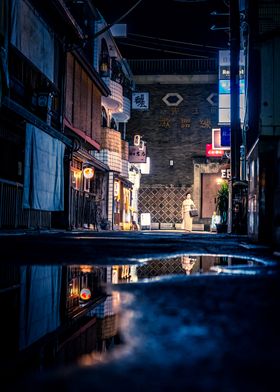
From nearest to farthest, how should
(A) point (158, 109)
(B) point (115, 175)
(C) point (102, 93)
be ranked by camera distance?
(C) point (102, 93)
(B) point (115, 175)
(A) point (158, 109)

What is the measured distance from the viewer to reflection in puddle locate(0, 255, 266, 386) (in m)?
1.10

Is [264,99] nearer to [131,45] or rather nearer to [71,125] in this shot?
[71,125]

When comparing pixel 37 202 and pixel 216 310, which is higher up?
pixel 37 202

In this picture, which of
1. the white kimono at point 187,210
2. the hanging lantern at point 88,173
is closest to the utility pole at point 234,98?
the hanging lantern at point 88,173

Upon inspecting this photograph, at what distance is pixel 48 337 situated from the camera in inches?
51.9

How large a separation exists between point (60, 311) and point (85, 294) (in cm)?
48

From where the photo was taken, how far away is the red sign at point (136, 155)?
2828 cm

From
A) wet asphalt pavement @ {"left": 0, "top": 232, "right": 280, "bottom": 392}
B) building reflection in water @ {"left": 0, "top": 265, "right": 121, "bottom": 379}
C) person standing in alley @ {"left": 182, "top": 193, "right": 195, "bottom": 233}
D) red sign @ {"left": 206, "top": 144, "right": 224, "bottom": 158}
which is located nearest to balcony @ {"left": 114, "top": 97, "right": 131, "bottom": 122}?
red sign @ {"left": 206, "top": 144, "right": 224, "bottom": 158}

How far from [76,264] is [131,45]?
27845 mm

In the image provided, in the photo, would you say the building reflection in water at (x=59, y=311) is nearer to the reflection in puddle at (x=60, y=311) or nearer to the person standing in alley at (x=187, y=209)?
the reflection in puddle at (x=60, y=311)

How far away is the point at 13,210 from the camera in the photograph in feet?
37.0

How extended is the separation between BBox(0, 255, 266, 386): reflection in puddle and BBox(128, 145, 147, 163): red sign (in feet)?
81.7

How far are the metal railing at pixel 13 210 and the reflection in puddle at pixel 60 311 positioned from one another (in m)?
7.73

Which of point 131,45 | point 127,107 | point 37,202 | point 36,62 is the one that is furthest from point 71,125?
point 131,45
